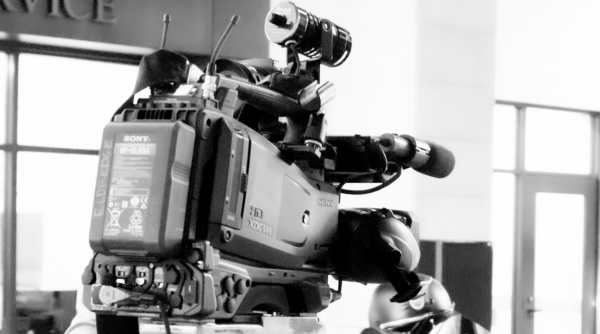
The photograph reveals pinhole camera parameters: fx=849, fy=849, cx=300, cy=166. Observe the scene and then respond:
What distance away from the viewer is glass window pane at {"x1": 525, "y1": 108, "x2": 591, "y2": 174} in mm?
7238

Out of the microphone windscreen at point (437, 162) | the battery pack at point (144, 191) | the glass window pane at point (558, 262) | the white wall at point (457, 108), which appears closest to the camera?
the battery pack at point (144, 191)

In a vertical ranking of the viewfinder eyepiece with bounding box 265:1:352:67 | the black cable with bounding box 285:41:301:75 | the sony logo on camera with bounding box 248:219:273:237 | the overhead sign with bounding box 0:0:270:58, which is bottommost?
the sony logo on camera with bounding box 248:219:273:237

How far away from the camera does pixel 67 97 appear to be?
4820 millimetres

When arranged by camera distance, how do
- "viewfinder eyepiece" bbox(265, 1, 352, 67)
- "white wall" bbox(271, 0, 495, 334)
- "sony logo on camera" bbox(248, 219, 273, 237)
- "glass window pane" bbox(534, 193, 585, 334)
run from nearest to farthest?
"sony logo on camera" bbox(248, 219, 273, 237) < "viewfinder eyepiece" bbox(265, 1, 352, 67) < "white wall" bbox(271, 0, 495, 334) < "glass window pane" bbox(534, 193, 585, 334)

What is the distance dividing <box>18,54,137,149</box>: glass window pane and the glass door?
152 inches

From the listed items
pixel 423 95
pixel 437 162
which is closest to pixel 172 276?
pixel 437 162

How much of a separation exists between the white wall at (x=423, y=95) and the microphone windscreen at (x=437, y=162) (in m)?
3.17

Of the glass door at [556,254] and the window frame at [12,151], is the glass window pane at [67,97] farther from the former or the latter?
the glass door at [556,254]

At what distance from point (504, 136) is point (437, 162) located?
5734mm

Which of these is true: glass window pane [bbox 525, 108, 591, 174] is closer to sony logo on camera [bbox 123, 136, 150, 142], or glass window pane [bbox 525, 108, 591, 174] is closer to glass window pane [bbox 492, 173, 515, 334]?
glass window pane [bbox 492, 173, 515, 334]

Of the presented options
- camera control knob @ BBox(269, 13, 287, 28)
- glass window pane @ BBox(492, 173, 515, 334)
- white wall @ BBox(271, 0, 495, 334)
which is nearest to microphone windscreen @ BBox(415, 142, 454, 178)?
camera control knob @ BBox(269, 13, 287, 28)

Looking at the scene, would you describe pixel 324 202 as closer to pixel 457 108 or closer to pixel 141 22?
pixel 141 22

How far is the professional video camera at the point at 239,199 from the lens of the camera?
1.04 metres

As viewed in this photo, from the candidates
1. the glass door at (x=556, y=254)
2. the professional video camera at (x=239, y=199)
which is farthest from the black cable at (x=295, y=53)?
the glass door at (x=556, y=254)
